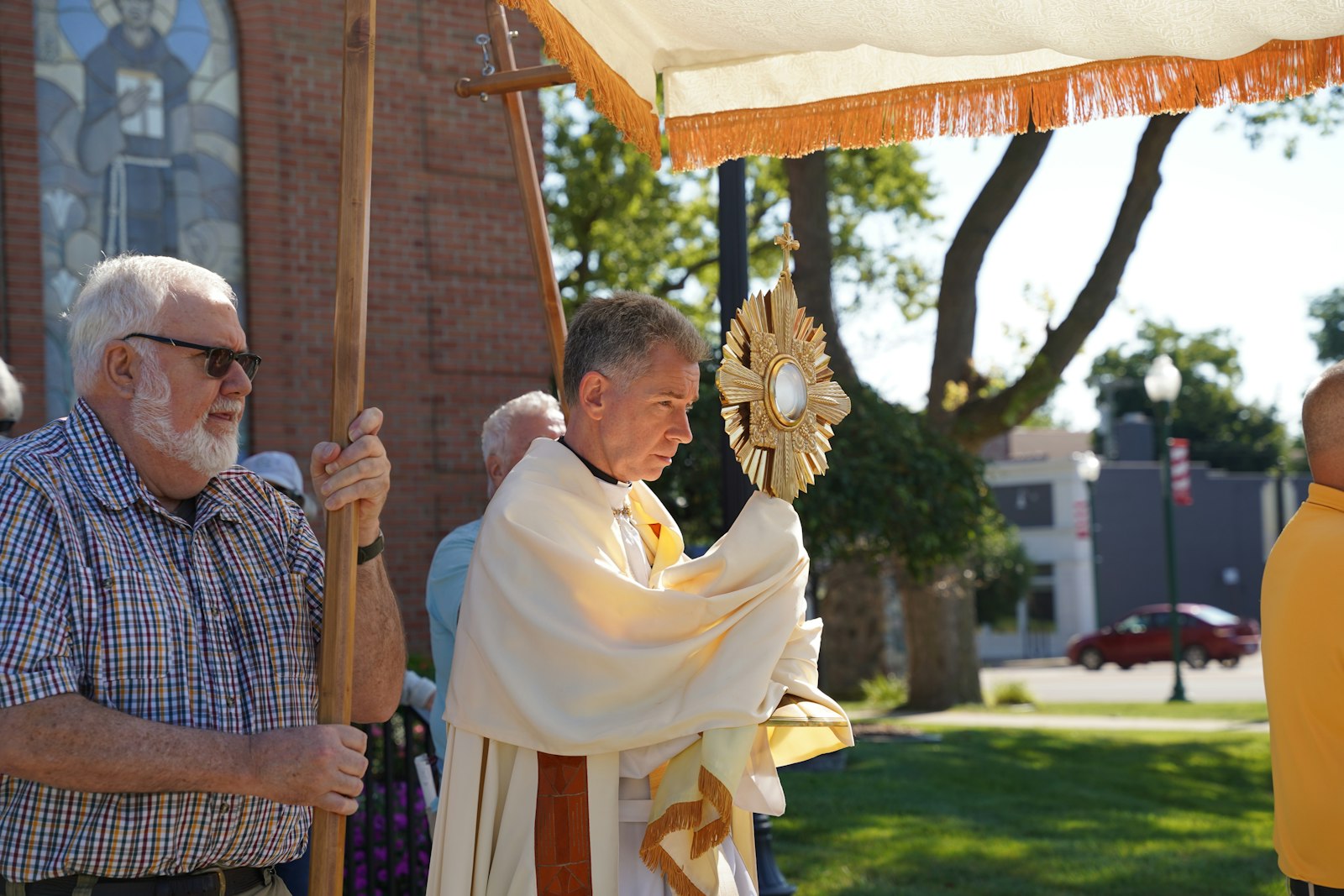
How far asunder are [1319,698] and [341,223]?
2.52m

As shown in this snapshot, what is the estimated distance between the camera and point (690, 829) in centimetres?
265

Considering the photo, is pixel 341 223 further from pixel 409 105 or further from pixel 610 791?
pixel 409 105

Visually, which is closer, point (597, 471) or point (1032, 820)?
point (597, 471)

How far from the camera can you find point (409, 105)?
34.9 feet

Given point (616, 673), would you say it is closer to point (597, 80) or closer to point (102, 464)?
point (102, 464)

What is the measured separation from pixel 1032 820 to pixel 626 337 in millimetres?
7666

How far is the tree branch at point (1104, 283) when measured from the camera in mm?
14188

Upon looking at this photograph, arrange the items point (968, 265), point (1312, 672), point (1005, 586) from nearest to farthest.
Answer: point (1312, 672) < point (968, 265) < point (1005, 586)

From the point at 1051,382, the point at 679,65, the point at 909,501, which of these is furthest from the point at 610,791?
the point at 1051,382

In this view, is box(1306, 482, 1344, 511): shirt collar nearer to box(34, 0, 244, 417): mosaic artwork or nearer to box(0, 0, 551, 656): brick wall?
box(0, 0, 551, 656): brick wall

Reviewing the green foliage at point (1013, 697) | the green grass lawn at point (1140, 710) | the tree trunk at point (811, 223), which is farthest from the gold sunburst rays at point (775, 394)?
the green foliage at point (1013, 697)

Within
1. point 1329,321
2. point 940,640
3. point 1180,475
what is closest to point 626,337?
point 940,640

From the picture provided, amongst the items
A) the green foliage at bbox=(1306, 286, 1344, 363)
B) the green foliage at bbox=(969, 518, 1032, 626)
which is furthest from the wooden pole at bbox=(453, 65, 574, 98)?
the green foliage at bbox=(1306, 286, 1344, 363)

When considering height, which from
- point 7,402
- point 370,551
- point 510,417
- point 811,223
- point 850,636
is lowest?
point 850,636
